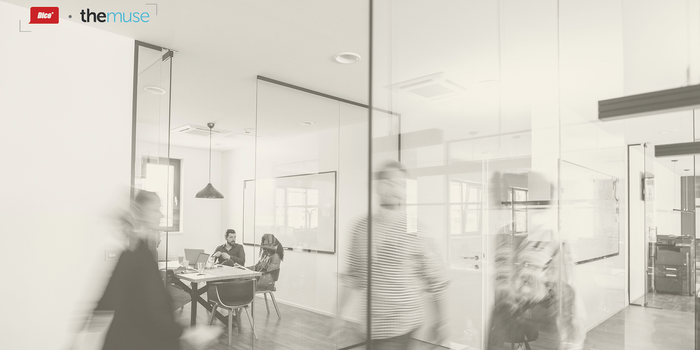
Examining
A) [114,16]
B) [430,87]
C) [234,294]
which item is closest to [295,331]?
[234,294]

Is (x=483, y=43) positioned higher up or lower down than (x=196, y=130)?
lower down

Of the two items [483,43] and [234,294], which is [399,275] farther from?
[234,294]

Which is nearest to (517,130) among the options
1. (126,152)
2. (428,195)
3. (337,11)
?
(428,195)

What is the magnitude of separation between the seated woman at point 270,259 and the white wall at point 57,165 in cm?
139

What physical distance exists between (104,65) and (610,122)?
3.03m

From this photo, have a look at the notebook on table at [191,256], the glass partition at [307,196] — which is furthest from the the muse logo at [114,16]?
the notebook on table at [191,256]

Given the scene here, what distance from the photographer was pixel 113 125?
2.83 m

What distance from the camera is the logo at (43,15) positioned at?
251 cm

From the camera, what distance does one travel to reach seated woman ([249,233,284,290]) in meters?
3.88

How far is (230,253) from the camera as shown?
5191 mm

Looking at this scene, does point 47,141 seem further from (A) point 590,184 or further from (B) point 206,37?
(A) point 590,184

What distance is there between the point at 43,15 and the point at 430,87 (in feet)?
8.45

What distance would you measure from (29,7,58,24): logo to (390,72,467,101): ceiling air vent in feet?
7.77

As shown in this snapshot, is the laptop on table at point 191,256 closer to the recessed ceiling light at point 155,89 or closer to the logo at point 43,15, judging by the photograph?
the recessed ceiling light at point 155,89
